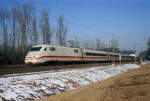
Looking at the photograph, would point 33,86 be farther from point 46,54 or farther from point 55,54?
point 55,54

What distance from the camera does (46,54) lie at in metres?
35.1

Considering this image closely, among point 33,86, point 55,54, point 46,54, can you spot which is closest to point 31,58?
point 46,54

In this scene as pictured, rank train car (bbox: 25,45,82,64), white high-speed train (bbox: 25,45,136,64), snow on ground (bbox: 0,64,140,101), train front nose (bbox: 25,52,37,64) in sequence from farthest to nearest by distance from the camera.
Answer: white high-speed train (bbox: 25,45,136,64) < train car (bbox: 25,45,82,64) < train front nose (bbox: 25,52,37,64) < snow on ground (bbox: 0,64,140,101)

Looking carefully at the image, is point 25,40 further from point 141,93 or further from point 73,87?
point 141,93

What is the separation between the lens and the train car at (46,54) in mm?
33938

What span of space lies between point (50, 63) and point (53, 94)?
21239 mm

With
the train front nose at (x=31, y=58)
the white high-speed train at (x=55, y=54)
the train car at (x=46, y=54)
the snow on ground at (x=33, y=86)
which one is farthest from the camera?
the white high-speed train at (x=55, y=54)

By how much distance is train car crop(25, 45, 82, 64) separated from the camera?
1336 inches

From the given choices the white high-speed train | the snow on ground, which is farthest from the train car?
the snow on ground

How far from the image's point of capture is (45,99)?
45.8ft

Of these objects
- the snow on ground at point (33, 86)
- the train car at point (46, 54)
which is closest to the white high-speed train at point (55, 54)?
the train car at point (46, 54)

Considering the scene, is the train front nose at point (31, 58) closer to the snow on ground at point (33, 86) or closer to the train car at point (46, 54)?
the train car at point (46, 54)

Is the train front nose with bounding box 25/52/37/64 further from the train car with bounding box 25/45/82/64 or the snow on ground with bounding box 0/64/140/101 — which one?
the snow on ground with bounding box 0/64/140/101

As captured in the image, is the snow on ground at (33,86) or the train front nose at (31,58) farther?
the train front nose at (31,58)
